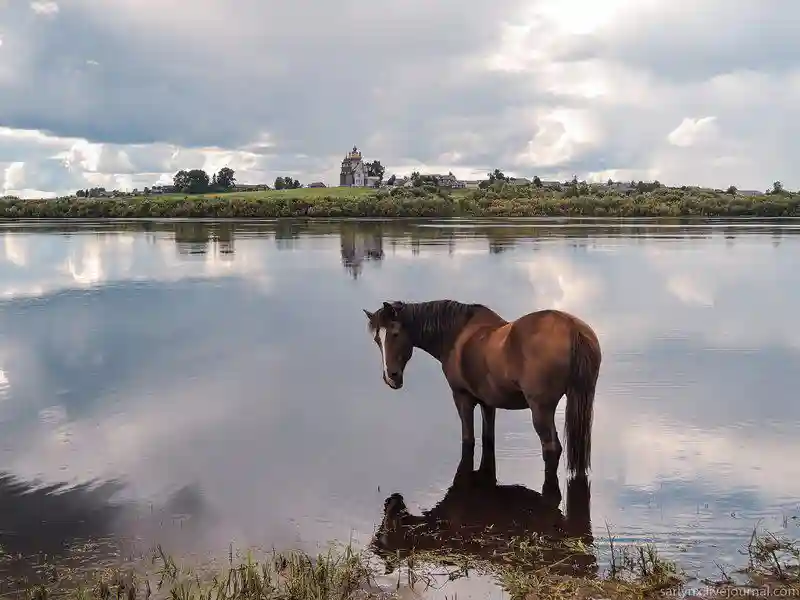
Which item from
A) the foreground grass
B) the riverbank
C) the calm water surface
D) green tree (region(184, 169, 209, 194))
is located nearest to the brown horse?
the calm water surface

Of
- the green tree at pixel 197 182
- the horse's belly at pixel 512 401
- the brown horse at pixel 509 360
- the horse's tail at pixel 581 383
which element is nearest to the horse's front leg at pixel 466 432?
the brown horse at pixel 509 360

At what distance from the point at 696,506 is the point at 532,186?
12633 centimetres

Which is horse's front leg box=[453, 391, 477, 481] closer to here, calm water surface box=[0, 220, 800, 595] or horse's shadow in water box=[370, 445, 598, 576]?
horse's shadow in water box=[370, 445, 598, 576]

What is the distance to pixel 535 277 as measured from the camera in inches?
931

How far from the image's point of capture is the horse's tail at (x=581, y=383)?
652 cm

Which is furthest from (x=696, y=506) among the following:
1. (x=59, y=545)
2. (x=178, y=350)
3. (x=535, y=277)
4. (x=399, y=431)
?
(x=535, y=277)

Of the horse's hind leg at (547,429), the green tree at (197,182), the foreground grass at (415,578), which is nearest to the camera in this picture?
the foreground grass at (415,578)

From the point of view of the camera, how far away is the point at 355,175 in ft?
536

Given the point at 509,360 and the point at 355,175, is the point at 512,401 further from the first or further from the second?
the point at 355,175

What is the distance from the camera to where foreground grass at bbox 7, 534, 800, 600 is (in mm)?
4863

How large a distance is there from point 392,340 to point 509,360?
1.22 m

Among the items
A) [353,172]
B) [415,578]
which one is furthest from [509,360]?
[353,172]

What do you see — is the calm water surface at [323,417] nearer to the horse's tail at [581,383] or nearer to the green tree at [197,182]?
the horse's tail at [581,383]

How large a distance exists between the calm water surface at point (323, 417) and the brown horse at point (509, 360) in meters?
0.59
